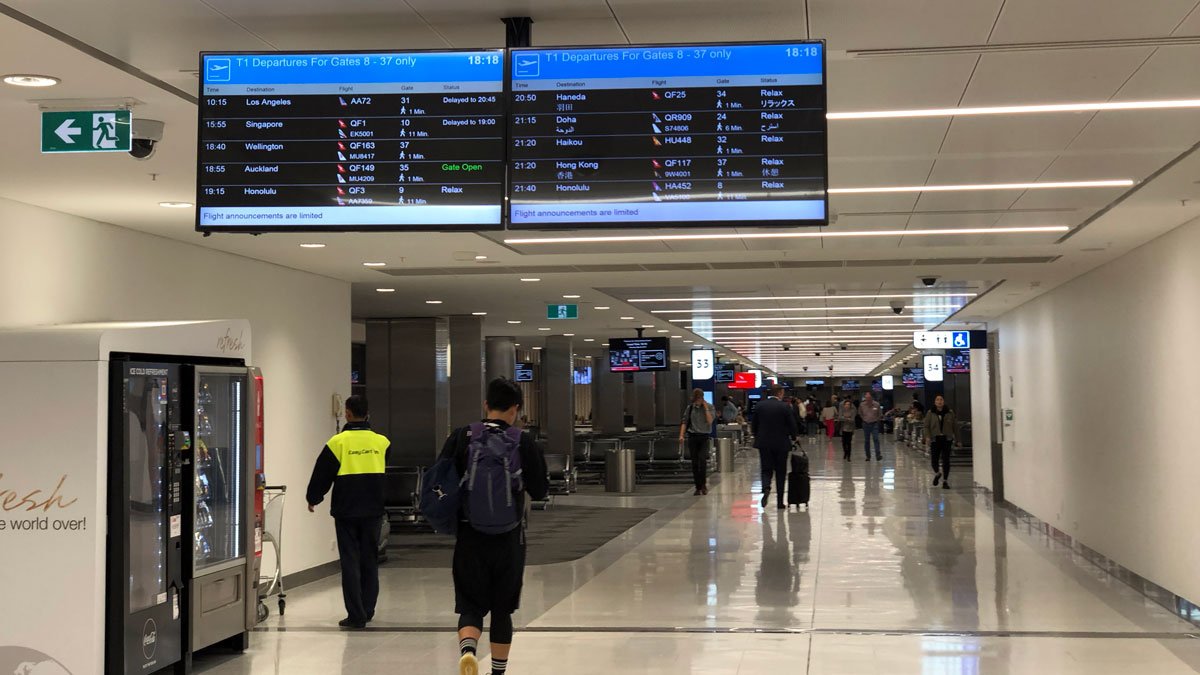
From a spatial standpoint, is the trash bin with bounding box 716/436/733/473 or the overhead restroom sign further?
the trash bin with bounding box 716/436/733/473

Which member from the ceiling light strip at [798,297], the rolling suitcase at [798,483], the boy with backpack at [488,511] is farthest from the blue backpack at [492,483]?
the rolling suitcase at [798,483]

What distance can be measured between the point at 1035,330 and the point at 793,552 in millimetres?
4844

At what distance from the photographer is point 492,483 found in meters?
5.65

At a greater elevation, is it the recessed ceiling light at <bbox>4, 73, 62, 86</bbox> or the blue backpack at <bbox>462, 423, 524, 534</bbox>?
the recessed ceiling light at <bbox>4, 73, 62, 86</bbox>

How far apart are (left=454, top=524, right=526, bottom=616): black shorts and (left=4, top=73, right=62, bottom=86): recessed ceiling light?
2698mm

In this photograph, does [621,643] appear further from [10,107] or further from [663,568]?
[10,107]

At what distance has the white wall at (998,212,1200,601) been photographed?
28.9 feet

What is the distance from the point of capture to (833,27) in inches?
168

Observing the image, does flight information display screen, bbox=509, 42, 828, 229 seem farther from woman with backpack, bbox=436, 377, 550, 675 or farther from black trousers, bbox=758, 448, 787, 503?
black trousers, bbox=758, 448, 787, 503

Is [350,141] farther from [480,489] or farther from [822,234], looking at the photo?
[822,234]

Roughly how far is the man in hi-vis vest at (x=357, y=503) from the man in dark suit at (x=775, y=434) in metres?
8.77

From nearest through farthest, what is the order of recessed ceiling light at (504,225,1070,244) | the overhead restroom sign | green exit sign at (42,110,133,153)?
1. green exit sign at (42,110,133,153)
2. recessed ceiling light at (504,225,1070,244)
3. the overhead restroom sign

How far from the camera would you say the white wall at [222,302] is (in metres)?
7.45

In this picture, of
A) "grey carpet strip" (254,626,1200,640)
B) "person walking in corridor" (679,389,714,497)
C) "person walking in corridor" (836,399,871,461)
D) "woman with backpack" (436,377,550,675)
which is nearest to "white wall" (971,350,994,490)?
"person walking in corridor" (679,389,714,497)
